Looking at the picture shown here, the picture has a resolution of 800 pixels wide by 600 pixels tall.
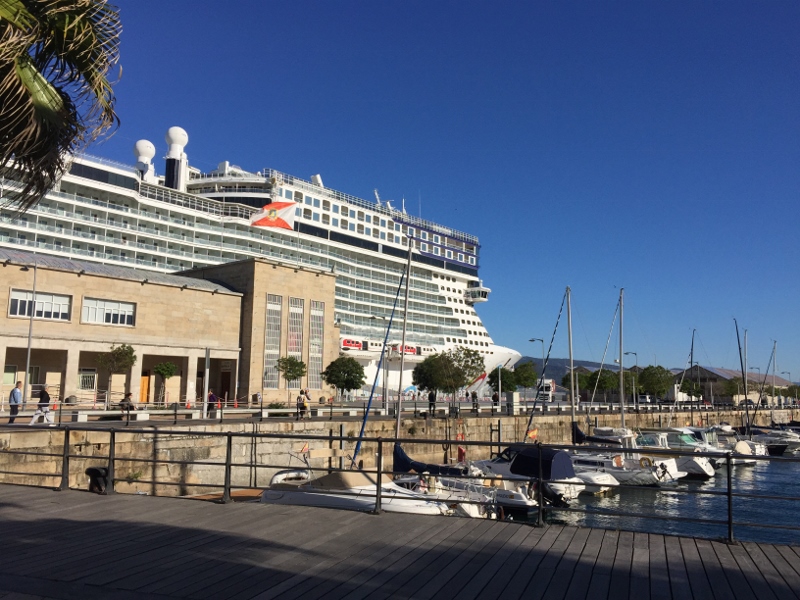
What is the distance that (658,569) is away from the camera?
559 cm

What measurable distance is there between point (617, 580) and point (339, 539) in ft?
9.26

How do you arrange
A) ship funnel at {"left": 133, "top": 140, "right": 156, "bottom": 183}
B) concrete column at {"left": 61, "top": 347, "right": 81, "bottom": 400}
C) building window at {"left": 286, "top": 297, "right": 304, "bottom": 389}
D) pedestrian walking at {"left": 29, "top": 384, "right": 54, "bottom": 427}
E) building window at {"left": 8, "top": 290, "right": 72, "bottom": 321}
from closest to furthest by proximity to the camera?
pedestrian walking at {"left": 29, "top": 384, "right": 54, "bottom": 427}, building window at {"left": 8, "top": 290, "right": 72, "bottom": 321}, concrete column at {"left": 61, "top": 347, "right": 81, "bottom": 400}, building window at {"left": 286, "top": 297, "right": 304, "bottom": 389}, ship funnel at {"left": 133, "top": 140, "right": 156, "bottom": 183}

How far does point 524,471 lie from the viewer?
21.0 metres

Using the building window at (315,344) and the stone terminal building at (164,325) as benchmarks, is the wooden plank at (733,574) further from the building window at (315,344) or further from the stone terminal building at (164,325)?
the building window at (315,344)

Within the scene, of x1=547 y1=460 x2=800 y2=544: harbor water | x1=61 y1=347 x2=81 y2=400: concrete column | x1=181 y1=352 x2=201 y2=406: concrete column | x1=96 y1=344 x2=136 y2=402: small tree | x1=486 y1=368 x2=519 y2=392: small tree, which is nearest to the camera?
x1=547 y1=460 x2=800 y2=544: harbor water

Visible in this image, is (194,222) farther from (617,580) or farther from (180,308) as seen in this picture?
(617,580)

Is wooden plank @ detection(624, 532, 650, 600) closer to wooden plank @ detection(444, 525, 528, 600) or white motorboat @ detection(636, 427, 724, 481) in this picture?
wooden plank @ detection(444, 525, 528, 600)

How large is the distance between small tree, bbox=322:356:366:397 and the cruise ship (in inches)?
63.1

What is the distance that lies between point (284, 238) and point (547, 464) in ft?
141

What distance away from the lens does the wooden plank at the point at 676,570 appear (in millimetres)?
5012

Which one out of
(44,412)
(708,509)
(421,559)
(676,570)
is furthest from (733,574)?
(44,412)

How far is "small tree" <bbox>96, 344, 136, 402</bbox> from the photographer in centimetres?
3128

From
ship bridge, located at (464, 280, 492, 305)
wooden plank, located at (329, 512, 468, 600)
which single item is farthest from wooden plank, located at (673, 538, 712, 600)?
ship bridge, located at (464, 280, 492, 305)

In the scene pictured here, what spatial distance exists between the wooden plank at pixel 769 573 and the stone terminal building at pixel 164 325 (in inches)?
1089
